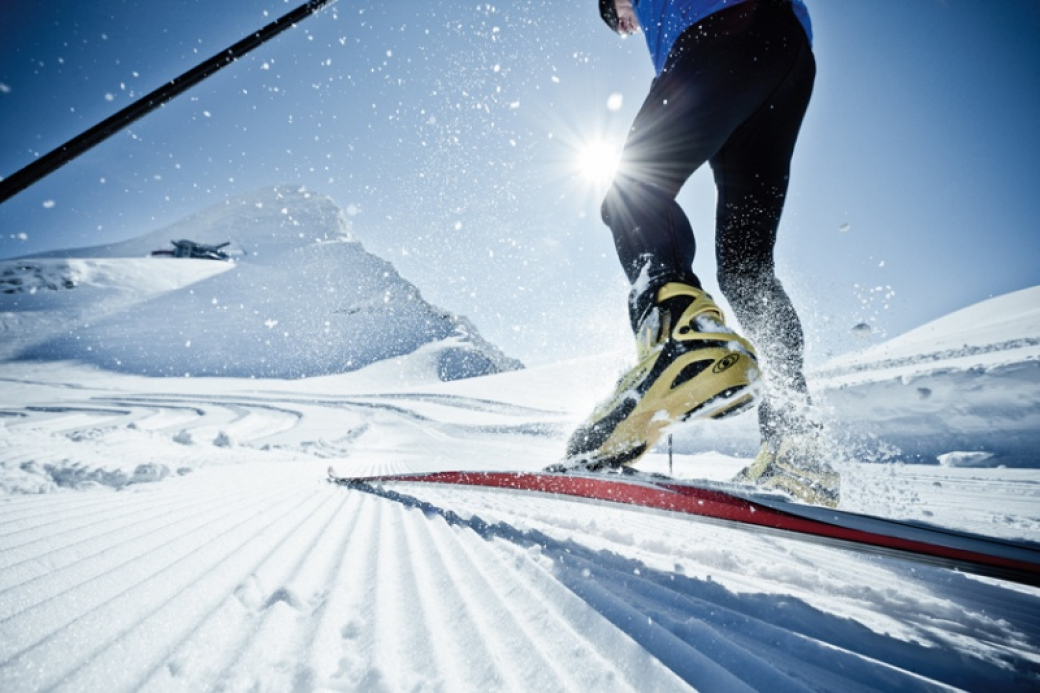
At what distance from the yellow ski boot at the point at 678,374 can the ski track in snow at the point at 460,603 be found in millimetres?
230

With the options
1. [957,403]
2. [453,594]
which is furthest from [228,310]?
[453,594]

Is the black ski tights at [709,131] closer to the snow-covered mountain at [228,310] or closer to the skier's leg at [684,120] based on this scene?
the skier's leg at [684,120]

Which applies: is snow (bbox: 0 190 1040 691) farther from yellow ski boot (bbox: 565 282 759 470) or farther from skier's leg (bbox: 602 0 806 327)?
skier's leg (bbox: 602 0 806 327)

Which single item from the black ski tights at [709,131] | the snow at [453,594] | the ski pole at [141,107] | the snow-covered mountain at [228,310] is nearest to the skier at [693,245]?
the black ski tights at [709,131]

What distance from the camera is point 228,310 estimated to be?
1070 inches

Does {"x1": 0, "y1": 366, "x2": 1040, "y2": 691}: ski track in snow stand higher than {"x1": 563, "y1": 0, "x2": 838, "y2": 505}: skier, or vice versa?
{"x1": 563, "y1": 0, "x2": 838, "y2": 505}: skier

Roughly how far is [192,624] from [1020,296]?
31.4 feet

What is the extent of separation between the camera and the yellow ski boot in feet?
3.00

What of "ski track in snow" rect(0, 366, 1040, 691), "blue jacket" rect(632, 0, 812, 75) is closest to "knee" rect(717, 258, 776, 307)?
"blue jacket" rect(632, 0, 812, 75)

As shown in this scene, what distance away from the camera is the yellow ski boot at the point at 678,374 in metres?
0.91

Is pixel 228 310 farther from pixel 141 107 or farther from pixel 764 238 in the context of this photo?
pixel 764 238

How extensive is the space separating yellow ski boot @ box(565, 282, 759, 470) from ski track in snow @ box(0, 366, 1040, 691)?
0.76 ft

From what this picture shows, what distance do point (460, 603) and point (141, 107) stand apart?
1360mm

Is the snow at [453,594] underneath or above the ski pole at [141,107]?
underneath
